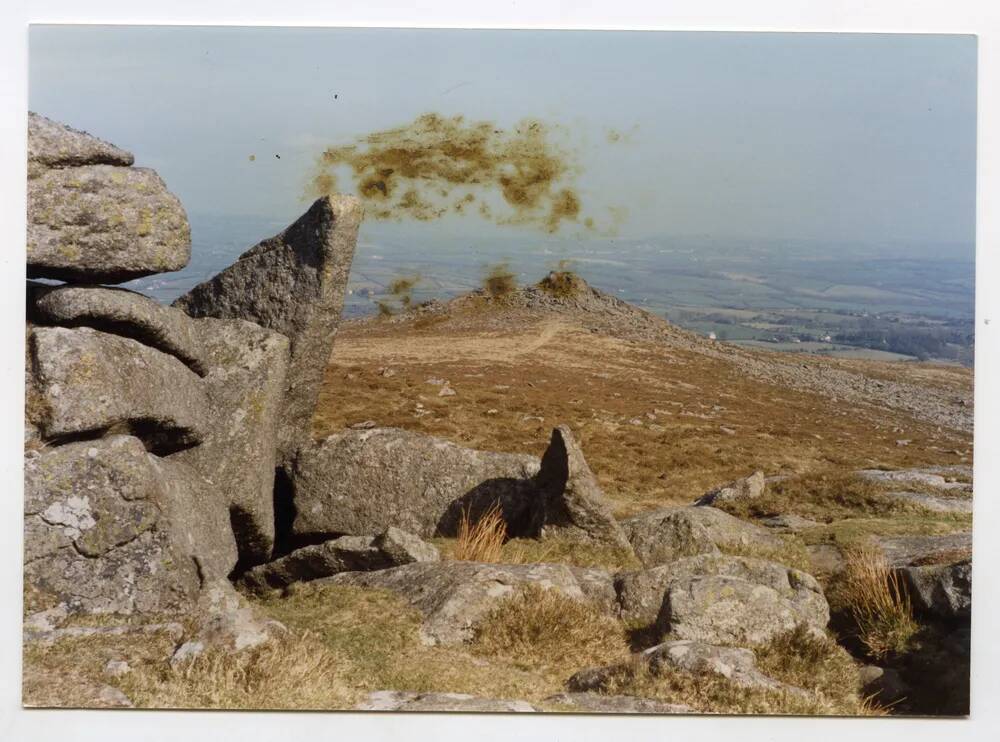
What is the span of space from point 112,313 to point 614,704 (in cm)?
660

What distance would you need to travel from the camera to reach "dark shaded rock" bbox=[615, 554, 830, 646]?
37.6 feet

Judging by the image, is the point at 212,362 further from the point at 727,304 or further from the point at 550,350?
the point at 727,304

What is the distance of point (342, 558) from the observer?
13.1 m

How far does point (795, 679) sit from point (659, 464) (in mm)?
10976

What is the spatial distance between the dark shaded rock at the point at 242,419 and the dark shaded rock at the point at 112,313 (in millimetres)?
747

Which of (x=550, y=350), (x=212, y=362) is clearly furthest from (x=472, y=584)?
(x=550, y=350)

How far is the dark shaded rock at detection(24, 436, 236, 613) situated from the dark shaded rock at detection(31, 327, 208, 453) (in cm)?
30

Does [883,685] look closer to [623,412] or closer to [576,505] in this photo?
[576,505]

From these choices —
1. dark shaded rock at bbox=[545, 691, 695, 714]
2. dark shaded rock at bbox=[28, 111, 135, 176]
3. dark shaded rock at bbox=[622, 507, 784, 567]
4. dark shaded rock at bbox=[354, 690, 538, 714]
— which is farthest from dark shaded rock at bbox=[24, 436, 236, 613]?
dark shaded rock at bbox=[622, 507, 784, 567]

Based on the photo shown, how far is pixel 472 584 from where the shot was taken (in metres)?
11.8

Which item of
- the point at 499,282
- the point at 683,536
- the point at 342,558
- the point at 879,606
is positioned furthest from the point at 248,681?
the point at 499,282

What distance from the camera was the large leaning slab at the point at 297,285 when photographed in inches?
546

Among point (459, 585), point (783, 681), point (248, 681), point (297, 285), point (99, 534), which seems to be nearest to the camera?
point (248, 681)

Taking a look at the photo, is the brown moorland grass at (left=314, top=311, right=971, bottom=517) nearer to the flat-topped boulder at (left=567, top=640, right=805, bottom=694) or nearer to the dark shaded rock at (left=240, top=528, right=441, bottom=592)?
the dark shaded rock at (left=240, top=528, right=441, bottom=592)
